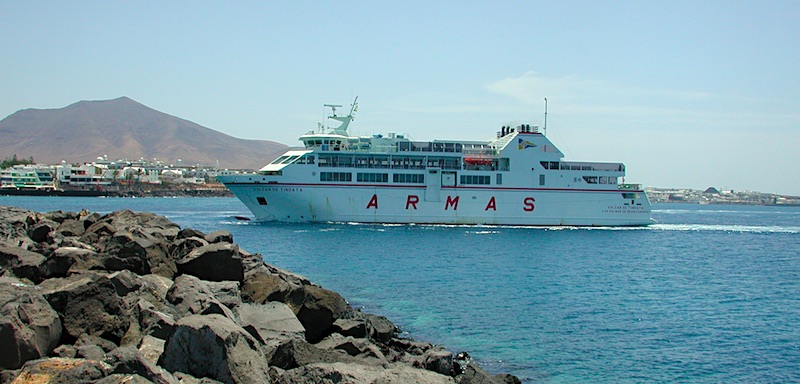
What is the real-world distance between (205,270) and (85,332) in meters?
3.92

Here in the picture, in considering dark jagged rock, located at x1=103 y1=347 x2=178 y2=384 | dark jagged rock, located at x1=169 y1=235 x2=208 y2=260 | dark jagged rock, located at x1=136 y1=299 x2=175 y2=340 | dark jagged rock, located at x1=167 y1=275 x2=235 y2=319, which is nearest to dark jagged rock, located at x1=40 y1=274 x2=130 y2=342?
dark jagged rock, located at x1=136 y1=299 x2=175 y2=340

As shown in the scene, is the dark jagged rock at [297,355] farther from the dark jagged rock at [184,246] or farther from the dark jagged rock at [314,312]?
the dark jagged rock at [184,246]

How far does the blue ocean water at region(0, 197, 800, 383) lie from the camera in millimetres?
12203

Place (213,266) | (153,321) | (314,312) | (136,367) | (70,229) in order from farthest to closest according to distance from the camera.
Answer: (70,229)
(213,266)
(314,312)
(153,321)
(136,367)

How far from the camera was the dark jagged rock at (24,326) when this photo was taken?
6.01 meters

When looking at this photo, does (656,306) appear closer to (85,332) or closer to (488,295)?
(488,295)

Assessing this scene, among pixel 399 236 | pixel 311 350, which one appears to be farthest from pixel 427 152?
pixel 311 350

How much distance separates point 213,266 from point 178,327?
494 cm

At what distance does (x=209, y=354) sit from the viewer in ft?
19.8

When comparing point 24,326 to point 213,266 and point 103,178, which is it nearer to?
point 213,266

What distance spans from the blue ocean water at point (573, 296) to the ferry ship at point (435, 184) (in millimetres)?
2784

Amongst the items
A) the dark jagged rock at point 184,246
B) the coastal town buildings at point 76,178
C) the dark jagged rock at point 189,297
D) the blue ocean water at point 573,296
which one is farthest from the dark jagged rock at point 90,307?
the coastal town buildings at point 76,178

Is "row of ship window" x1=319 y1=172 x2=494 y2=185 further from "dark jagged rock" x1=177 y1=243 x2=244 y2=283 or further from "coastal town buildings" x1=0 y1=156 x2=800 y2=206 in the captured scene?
"coastal town buildings" x1=0 y1=156 x2=800 y2=206

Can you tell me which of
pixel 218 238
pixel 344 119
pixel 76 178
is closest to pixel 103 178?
pixel 76 178
